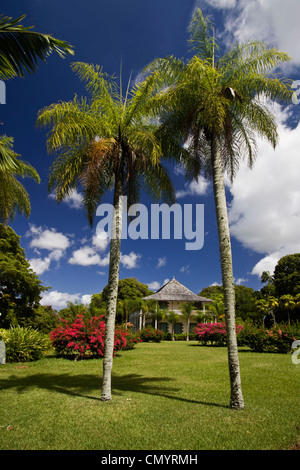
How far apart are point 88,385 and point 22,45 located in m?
9.58

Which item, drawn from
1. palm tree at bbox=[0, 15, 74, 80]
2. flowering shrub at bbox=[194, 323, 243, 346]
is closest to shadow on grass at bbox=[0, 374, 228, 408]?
palm tree at bbox=[0, 15, 74, 80]

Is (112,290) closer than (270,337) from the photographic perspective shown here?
Yes

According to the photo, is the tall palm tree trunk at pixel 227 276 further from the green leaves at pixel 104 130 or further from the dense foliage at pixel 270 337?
the dense foliage at pixel 270 337

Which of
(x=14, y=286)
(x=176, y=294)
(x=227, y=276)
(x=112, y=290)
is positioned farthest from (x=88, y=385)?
(x=176, y=294)

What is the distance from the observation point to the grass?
4.83 metres

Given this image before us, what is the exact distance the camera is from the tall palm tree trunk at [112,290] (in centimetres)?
777

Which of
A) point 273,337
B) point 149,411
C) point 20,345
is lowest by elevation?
point 149,411

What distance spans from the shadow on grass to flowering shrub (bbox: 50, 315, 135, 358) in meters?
4.03

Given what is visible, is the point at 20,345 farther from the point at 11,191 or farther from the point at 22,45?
the point at 22,45

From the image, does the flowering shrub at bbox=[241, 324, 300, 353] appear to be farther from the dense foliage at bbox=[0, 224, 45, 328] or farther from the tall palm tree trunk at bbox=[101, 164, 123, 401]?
the dense foliage at bbox=[0, 224, 45, 328]

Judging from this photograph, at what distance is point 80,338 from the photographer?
51.8 ft
